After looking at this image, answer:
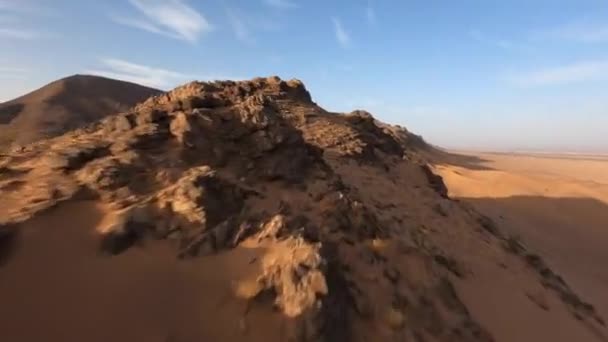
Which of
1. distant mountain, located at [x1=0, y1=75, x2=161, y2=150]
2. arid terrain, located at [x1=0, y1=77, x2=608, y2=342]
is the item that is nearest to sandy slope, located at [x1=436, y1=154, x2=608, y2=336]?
arid terrain, located at [x1=0, y1=77, x2=608, y2=342]

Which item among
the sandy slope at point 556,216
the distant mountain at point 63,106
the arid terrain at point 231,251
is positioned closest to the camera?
the arid terrain at point 231,251

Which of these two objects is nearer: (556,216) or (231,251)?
(231,251)

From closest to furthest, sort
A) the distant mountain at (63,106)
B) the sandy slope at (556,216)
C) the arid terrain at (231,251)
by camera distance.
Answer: the arid terrain at (231,251)
the sandy slope at (556,216)
the distant mountain at (63,106)

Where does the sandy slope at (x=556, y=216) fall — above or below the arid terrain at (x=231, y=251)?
below

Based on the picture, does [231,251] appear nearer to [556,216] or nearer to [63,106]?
[556,216]

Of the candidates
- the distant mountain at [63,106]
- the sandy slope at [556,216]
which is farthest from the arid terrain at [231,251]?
the distant mountain at [63,106]

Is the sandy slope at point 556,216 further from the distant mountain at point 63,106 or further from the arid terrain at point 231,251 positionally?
the distant mountain at point 63,106

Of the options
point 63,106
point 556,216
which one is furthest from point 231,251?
point 63,106
